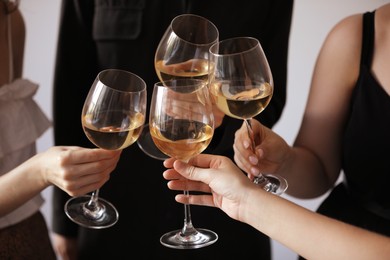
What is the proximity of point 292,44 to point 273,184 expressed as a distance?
1.84 m

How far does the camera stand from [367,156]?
4.29ft

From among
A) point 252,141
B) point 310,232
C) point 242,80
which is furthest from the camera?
point 252,141

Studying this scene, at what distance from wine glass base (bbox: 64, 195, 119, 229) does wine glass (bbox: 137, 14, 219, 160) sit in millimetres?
326

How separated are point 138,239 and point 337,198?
574 mm

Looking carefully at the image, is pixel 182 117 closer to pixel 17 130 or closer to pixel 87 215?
pixel 87 215

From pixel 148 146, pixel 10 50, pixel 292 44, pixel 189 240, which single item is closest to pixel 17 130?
pixel 10 50

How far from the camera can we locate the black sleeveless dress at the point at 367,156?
129 centimetres

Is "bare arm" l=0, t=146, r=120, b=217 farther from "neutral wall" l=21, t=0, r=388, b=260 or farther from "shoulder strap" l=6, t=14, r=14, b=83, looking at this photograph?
"neutral wall" l=21, t=0, r=388, b=260

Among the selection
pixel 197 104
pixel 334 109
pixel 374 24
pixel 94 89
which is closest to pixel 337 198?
pixel 334 109

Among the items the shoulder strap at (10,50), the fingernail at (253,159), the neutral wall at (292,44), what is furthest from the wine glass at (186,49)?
the neutral wall at (292,44)

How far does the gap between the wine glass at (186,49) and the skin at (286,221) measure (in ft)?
0.75

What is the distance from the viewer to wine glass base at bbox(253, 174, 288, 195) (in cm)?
116

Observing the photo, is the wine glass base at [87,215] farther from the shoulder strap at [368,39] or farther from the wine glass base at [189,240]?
the shoulder strap at [368,39]

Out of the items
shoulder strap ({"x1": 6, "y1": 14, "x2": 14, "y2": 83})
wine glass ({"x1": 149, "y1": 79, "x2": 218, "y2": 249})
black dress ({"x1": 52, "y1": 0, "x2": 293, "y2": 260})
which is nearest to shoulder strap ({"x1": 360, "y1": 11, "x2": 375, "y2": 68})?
black dress ({"x1": 52, "y1": 0, "x2": 293, "y2": 260})
